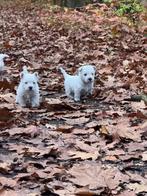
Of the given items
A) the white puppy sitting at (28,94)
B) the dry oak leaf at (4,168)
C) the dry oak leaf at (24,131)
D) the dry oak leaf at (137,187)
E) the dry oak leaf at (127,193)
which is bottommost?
the dry oak leaf at (137,187)

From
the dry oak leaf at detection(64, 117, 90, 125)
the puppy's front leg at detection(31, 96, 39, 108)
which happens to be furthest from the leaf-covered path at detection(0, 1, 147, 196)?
the puppy's front leg at detection(31, 96, 39, 108)

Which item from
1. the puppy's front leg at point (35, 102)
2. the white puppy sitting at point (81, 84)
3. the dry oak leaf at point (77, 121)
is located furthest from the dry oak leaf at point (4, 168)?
the white puppy sitting at point (81, 84)

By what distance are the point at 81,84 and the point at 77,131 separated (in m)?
2.75

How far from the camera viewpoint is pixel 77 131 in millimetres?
5848

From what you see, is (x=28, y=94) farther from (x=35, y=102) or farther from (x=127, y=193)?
(x=127, y=193)

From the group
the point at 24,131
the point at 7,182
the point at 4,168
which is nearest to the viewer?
the point at 7,182

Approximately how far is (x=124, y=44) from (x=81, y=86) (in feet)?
21.1

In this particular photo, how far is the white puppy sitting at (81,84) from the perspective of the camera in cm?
845

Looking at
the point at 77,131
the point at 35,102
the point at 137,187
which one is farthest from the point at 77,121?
the point at 137,187

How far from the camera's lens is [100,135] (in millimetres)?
5664

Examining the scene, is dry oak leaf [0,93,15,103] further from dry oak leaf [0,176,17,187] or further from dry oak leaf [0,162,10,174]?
dry oak leaf [0,176,17,187]

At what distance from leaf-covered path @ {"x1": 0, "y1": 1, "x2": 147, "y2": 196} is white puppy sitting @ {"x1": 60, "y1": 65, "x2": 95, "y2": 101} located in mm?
169

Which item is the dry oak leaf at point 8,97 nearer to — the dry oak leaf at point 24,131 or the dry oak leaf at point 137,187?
the dry oak leaf at point 24,131

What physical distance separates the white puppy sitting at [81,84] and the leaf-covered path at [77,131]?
169mm
